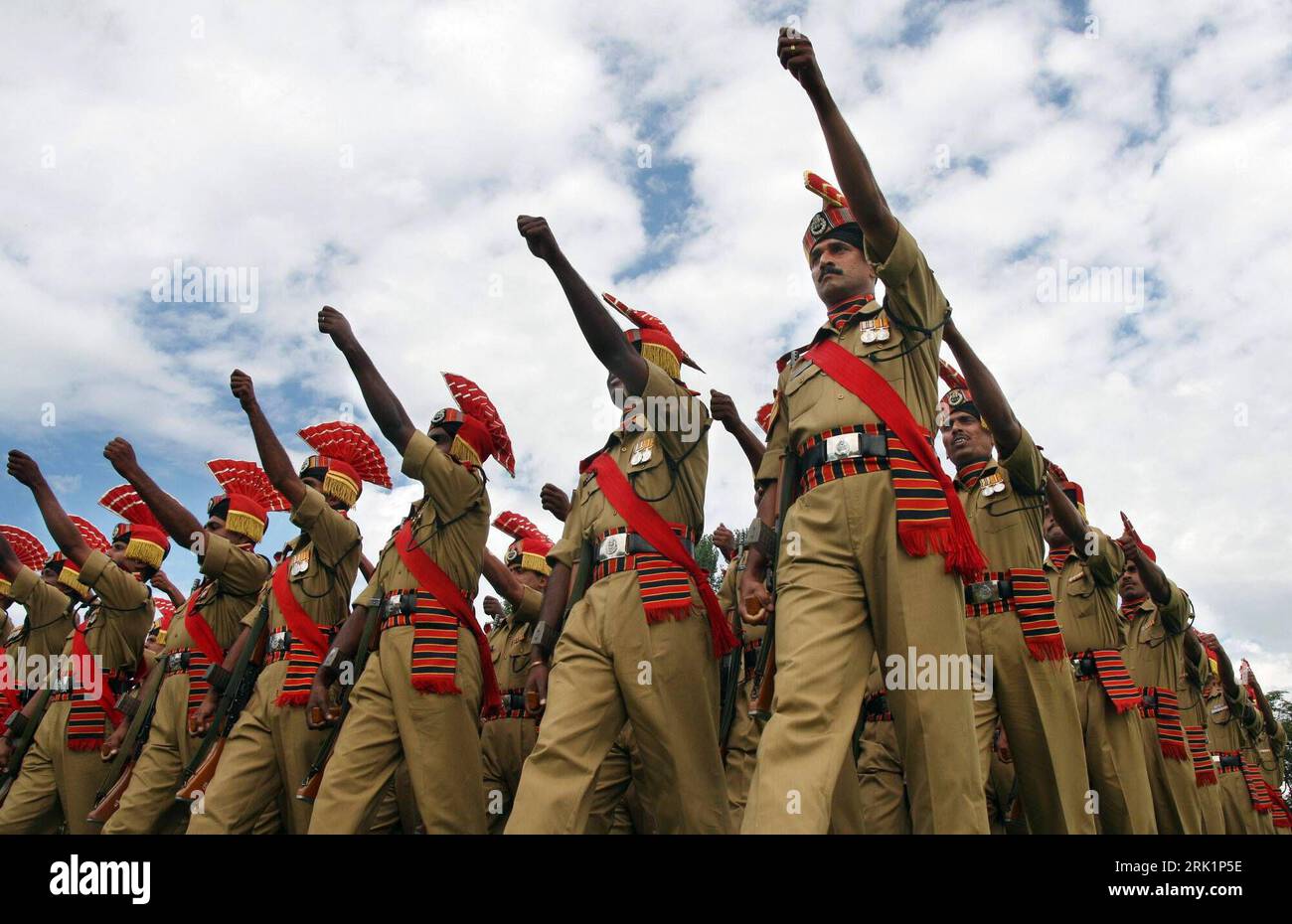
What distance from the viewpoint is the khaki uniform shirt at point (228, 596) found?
7.54 meters

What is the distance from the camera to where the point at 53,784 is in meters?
7.97

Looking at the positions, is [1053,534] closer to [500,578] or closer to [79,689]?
[500,578]

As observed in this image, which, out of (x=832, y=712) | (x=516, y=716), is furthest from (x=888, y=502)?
(x=516, y=716)

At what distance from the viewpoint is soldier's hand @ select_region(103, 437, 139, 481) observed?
693 centimetres

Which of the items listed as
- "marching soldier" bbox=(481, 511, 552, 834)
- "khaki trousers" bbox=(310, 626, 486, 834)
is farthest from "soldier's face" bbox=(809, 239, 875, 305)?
"marching soldier" bbox=(481, 511, 552, 834)

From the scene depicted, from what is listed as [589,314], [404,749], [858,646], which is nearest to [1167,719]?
[858,646]

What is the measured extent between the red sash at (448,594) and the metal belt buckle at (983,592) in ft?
8.72

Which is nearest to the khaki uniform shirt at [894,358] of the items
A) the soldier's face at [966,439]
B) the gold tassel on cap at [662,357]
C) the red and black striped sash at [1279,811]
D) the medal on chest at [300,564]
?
the gold tassel on cap at [662,357]

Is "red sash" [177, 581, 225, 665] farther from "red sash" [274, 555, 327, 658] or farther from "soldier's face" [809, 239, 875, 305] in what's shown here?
"soldier's face" [809, 239, 875, 305]

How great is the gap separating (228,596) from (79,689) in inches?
60.7

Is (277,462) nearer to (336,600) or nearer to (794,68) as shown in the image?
(336,600)

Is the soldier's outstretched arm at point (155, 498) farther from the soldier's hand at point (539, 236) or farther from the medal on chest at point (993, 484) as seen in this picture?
the medal on chest at point (993, 484)
